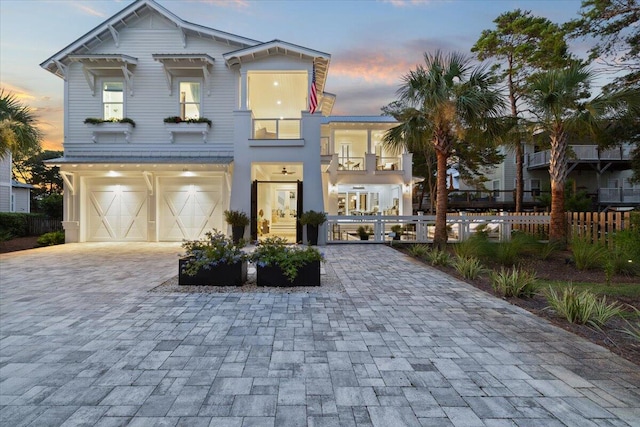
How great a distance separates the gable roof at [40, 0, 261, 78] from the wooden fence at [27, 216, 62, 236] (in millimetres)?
7664

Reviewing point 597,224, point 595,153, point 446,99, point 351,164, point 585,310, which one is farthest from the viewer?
point 595,153

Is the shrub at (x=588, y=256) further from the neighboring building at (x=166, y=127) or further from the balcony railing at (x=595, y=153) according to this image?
the balcony railing at (x=595, y=153)

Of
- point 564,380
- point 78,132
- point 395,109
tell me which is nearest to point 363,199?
point 395,109

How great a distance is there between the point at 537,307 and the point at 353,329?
304 cm

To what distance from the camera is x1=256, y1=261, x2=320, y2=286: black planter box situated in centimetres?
599

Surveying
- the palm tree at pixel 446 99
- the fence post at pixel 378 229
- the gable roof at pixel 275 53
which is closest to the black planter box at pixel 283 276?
the palm tree at pixel 446 99

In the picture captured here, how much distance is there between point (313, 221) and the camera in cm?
1188

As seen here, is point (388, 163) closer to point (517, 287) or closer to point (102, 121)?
point (102, 121)

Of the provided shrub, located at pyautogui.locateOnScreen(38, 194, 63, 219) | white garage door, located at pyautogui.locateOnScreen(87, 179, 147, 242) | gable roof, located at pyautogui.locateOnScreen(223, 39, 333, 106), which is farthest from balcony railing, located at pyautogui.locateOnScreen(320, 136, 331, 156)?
shrub, located at pyautogui.locateOnScreen(38, 194, 63, 219)

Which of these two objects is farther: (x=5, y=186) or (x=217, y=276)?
(x=5, y=186)

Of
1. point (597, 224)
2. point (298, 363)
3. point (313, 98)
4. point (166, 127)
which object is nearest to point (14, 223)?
point (166, 127)

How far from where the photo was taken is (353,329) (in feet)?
12.9

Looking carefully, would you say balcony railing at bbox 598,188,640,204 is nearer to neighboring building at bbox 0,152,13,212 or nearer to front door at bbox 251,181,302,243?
front door at bbox 251,181,302,243

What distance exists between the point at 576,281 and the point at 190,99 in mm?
14221
